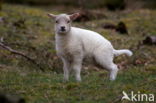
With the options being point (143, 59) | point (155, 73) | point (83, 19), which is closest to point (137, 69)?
point (155, 73)

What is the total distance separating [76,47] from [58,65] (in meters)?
3.54

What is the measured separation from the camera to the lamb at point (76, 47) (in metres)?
10.0

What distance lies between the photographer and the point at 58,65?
13.6 m

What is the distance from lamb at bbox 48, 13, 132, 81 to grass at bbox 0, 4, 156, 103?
0.36m

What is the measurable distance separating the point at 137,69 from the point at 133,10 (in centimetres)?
1169

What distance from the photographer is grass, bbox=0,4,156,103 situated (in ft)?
29.9

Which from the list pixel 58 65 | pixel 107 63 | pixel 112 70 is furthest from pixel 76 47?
pixel 58 65

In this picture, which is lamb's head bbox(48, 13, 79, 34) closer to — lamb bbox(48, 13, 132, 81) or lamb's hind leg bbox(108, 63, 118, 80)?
lamb bbox(48, 13, 132, 81)

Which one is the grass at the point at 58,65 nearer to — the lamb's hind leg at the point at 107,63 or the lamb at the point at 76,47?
the lamb's hind leg at the point at 107,63

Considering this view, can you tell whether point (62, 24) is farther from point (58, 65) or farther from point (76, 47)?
point (58, 65)

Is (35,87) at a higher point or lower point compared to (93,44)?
lower

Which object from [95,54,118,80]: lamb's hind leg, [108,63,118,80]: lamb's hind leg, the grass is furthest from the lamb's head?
[108,63,118,80]: lamb's hind leg

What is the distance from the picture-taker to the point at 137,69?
41.0 feet

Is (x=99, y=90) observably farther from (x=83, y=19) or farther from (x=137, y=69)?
(x=83, y=19)
